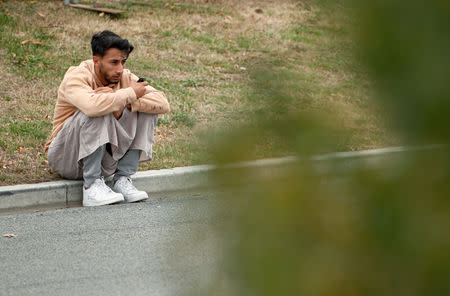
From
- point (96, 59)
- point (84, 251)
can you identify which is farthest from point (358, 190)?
point (96, 59)

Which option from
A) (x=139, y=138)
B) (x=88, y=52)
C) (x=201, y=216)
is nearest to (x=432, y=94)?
(x=201, y=216)

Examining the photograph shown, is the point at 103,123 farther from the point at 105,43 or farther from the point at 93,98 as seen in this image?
the point at 105,43

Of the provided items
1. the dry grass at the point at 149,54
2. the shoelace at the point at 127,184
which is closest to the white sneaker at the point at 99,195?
the shoelace at the point at 127,184

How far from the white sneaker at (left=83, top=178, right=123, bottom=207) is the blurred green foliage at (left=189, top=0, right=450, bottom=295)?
4.68 m

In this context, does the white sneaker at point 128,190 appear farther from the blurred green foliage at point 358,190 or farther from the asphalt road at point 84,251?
the blurred green foliage at point 358,190

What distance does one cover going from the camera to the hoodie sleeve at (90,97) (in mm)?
5207

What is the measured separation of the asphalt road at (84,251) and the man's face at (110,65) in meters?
1.07

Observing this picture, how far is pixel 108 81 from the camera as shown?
564 cm

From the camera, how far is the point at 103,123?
5.35 meters

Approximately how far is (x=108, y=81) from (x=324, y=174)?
5.02 m

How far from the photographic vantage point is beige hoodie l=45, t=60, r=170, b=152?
522cm

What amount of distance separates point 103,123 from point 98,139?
0.13 m

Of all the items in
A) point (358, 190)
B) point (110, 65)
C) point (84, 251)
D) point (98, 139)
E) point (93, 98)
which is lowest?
point (84, 251)

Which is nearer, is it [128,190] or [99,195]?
[99,195]
